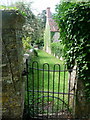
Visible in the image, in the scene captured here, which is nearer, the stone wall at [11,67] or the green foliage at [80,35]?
the stone wall at [11,67]

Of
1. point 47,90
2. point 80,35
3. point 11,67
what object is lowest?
point 47,90

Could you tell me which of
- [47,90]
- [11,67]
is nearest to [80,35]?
[11,67]

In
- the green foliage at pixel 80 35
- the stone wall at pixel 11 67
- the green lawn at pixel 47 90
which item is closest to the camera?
the stone wall at pixel 11 67

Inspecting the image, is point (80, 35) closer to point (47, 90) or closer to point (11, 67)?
point (11, 67)

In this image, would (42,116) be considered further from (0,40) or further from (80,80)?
(0,40)

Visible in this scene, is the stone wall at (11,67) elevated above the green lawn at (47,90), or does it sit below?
above

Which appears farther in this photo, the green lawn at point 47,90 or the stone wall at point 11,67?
the green lawn at point 47,90

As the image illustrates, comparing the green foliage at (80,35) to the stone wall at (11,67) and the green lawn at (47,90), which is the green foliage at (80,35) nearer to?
the green lawn at (47,90)

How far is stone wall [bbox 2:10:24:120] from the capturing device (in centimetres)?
172

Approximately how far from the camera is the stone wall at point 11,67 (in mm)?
1719

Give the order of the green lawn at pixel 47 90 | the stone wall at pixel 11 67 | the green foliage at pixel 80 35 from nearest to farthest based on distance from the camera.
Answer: the stone wall at pixel 11 67
the green foliage at pixel 80 35
the green lawn at pixel 47 90

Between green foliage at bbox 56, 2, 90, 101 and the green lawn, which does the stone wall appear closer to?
the green lawn

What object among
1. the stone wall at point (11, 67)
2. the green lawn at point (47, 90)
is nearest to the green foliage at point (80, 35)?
the green lawn at point (47, 90)

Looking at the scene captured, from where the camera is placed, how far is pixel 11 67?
1853 millimetres
